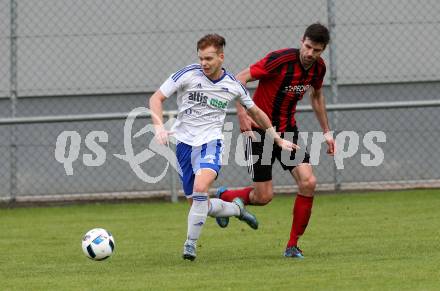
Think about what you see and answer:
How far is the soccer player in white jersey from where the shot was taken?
8.38 metres

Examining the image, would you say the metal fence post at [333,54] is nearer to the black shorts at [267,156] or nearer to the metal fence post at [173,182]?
the metal fence post at [173,182]

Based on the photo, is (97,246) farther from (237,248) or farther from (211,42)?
(211,42)

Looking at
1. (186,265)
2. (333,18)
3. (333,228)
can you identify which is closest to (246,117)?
(186,265)

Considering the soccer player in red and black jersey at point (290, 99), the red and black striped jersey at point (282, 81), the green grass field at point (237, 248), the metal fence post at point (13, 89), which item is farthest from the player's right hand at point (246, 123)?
the metal fence post at point (13, 89)

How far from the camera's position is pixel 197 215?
27.4ft

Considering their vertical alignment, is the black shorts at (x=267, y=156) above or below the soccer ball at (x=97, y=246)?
above

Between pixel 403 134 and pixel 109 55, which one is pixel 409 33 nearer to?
pixel 403 134

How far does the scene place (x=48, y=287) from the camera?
704 cm

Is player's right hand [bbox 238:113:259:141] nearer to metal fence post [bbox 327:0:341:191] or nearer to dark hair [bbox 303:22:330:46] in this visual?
dark hair [bbox 303:22:330:46]

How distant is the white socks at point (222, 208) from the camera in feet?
29.3

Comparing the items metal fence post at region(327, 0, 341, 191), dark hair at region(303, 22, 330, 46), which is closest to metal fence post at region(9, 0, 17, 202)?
metal fence post at region(327, 0, 341, 191)

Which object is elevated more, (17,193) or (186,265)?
(186,265)

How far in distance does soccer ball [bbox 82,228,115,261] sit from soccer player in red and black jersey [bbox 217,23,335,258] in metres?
1.37

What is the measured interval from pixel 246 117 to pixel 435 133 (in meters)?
5.92
